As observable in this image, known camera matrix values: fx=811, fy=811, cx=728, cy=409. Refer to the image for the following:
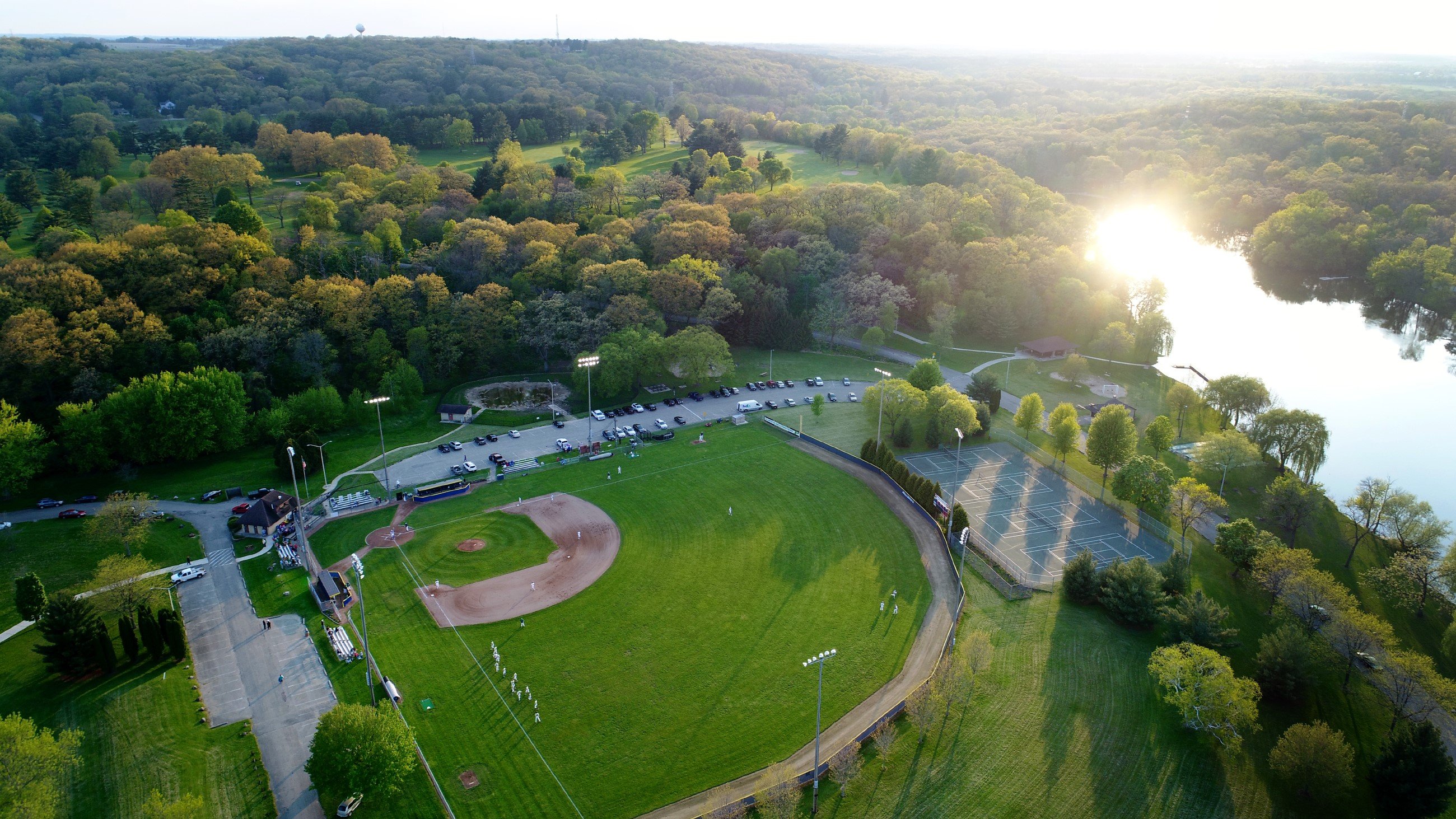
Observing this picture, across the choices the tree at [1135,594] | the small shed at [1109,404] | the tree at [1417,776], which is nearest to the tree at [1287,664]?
the tree at [1135,594]

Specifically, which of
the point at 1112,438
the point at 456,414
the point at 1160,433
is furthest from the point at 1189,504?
the point at 456,414

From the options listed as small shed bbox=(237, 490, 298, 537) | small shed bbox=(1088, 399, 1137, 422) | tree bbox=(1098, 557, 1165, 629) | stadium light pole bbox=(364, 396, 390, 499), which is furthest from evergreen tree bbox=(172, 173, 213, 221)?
tree bbox=(1098, 557, 1165, 629)

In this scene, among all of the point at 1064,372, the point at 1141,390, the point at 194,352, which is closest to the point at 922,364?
the point at 1064,372

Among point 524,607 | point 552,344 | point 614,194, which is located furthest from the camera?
point 614,194

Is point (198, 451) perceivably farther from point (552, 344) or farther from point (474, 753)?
point (474, 753)

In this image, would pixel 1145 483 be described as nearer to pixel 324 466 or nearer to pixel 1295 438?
pixel 1295 438
